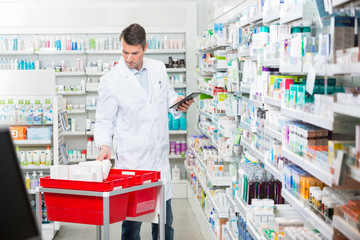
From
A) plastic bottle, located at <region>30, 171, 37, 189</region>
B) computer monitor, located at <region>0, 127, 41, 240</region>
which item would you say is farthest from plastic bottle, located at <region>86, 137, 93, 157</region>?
computer monitor, located at <region>0, 127, 41, 240</region>

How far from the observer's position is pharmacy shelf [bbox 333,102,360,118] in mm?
1862

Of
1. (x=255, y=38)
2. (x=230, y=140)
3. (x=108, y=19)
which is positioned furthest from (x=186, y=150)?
(x=255, y=38)

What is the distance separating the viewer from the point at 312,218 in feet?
8.04

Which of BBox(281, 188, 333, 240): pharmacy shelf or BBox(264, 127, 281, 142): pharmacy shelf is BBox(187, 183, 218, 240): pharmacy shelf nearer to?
BBox(264, 127, 281, 142): pharmacy shelf

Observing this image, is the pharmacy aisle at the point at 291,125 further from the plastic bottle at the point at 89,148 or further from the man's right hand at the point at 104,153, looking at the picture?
the plastic bottle at the point at 89,148

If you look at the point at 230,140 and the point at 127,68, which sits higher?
the point at 127,68

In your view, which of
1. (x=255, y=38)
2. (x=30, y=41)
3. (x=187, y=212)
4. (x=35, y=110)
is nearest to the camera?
(x=255, y=38)

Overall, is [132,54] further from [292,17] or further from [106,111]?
[292,17]

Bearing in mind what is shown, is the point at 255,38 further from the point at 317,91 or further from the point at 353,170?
the point at 353,170

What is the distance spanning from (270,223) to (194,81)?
5533mm

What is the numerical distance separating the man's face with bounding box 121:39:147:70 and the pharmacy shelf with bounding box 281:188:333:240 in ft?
5.59

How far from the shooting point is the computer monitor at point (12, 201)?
1.40 metres

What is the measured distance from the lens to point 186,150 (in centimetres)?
Answer: 861

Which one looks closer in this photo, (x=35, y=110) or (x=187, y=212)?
(x=35, y=110)
